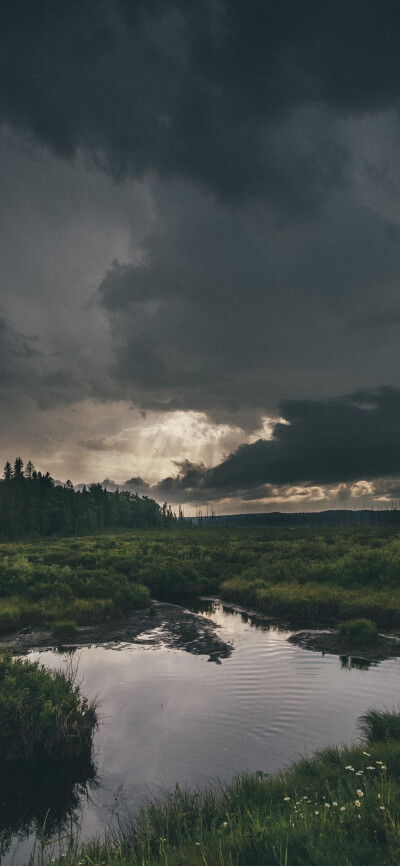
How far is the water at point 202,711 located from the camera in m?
9.52

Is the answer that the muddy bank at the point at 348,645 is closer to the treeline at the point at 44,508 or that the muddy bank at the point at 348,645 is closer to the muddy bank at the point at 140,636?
the muddy bank at the point at 140,636

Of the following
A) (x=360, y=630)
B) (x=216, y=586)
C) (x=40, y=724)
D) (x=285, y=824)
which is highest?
(x=285, y=824)

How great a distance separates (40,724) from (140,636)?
37.7 feet

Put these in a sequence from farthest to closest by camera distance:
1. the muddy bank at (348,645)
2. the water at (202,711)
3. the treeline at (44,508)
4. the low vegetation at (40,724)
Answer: the treeline at (44,508) < the muddy bank at (348,645) < the low vegetation at (40,724) < the water at (202,711)

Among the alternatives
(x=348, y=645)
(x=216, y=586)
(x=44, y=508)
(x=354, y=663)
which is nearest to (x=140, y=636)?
(x=348, y=645)

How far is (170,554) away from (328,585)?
71.5 feet

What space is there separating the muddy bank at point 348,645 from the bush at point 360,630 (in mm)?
236

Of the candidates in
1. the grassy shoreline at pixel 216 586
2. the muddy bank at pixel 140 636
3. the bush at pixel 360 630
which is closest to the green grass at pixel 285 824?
the muddy bank at pixel 140 636

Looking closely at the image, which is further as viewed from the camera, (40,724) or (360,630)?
(360,630)

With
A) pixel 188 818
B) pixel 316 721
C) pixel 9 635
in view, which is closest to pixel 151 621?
pixel 9 635

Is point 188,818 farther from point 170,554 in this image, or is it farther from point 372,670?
point 170,554

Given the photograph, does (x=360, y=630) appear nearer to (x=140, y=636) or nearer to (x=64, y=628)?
(x=140, y=636)

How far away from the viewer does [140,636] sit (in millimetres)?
21656

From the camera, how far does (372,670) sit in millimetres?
15617
